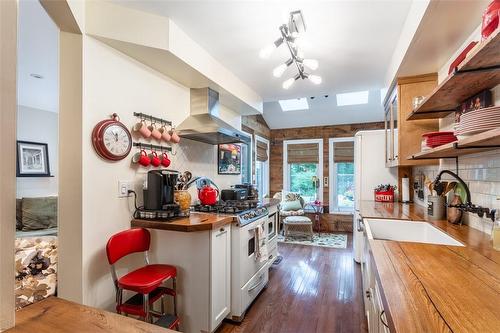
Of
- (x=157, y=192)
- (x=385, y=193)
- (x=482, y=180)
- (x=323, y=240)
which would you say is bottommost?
(x=323, y=240)

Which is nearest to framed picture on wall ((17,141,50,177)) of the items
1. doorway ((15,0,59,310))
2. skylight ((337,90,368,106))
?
doorway ((15,0,59,310))

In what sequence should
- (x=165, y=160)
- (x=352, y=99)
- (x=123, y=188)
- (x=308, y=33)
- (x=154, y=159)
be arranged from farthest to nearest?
(x=352, y=99)
(x=165, y=160)
(x=154, y=159)
(x=308, y=33)
(x=123, y=188)

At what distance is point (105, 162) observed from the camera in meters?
1.85

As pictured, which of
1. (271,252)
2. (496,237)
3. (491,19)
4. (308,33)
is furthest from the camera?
(271,252)

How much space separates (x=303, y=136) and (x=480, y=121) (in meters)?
5.30

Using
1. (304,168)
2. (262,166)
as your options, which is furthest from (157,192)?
(304,168)

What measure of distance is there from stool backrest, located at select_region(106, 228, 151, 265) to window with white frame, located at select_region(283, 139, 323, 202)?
4723 millimetres

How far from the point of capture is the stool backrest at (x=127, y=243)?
5.62 feet

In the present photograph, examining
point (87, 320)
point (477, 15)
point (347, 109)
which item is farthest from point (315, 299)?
point (347, 109)

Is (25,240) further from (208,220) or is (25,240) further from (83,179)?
(208,220)

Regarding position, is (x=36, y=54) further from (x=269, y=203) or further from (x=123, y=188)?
(x=269, y=203)

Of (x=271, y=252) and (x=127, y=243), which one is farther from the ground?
(x=127, y=243)

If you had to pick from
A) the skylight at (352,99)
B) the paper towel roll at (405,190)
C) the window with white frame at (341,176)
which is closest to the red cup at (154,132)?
the paper towel roll at (405,190)

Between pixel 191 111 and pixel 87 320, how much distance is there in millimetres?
2364
